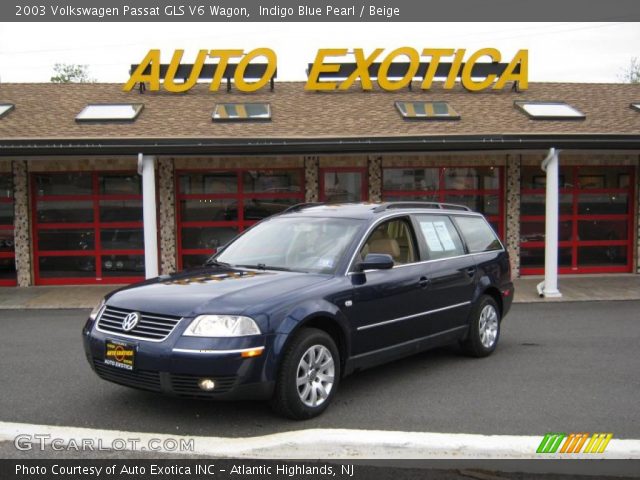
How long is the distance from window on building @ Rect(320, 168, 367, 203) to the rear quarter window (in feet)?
21.6

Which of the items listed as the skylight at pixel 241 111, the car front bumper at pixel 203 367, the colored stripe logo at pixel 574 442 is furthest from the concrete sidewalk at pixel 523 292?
the car front bumper at pixel 203 367

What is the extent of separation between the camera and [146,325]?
4.68m

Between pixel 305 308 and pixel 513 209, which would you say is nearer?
pixel 305 308

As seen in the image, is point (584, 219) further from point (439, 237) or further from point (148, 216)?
point (148, 216)

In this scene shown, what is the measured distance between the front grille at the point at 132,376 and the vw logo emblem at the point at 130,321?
308mm

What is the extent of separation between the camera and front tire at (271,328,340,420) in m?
4.69

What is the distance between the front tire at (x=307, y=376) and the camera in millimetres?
4688

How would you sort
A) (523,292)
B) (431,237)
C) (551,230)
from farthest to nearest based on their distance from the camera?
1. (523,292)
2. (551,230)
3. (431,237)

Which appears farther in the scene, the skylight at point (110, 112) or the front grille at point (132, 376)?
the skylight at point (110, 112)

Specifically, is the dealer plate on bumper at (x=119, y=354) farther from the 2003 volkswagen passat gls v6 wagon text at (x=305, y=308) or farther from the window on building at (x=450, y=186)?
the window on building at (x=450, y=186)

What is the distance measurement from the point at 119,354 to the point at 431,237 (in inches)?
132

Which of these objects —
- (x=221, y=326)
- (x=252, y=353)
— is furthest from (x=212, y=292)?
(x=252, y=353)

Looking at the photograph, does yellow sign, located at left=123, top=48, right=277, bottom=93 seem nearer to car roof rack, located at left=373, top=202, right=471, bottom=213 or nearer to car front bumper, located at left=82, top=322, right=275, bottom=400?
car roof rack, located at left=373, top=202, right=471, bottom=213

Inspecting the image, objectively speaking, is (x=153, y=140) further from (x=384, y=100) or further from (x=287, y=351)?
(x=287, y=351)
